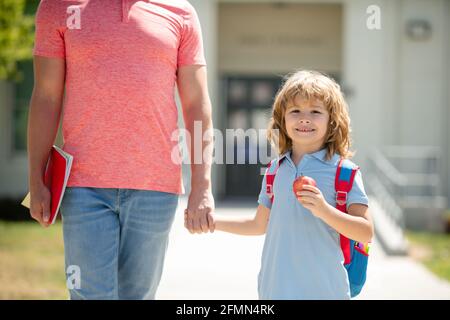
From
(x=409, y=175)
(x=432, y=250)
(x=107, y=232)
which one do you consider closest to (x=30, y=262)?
(x=432, y=250)

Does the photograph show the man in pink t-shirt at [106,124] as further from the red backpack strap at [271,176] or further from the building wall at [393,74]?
the building wall at [393,74]

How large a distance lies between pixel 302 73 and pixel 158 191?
0.81 meters

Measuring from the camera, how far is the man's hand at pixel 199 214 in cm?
297

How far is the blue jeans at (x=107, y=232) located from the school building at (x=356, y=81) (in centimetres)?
838

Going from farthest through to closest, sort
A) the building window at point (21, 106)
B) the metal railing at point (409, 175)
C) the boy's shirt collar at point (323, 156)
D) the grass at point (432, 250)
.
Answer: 1. the building window at point (21, 106)
2. the metal railing at point (409, 175)
3. the grass at point (432, 250)
4. the boy's shirt collar at point (323, 156)

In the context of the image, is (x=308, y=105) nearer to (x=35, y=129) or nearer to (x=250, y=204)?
(x=35, y=129)

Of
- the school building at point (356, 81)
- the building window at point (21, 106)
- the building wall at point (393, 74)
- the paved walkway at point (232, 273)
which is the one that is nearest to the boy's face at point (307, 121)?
the paved walkway at point (232, 273)

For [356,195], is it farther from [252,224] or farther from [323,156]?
[252,224]

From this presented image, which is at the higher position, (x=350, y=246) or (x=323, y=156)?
(x=323, y=156)

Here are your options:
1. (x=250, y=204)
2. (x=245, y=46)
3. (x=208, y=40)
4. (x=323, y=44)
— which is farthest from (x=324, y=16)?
(x=250, y=204)

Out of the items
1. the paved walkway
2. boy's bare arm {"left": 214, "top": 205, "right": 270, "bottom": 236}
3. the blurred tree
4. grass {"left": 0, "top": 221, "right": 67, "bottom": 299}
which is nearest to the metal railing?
the paved walkway

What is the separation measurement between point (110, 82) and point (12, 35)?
910cm

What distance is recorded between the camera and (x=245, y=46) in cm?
1430

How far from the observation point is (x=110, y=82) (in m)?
2.88
